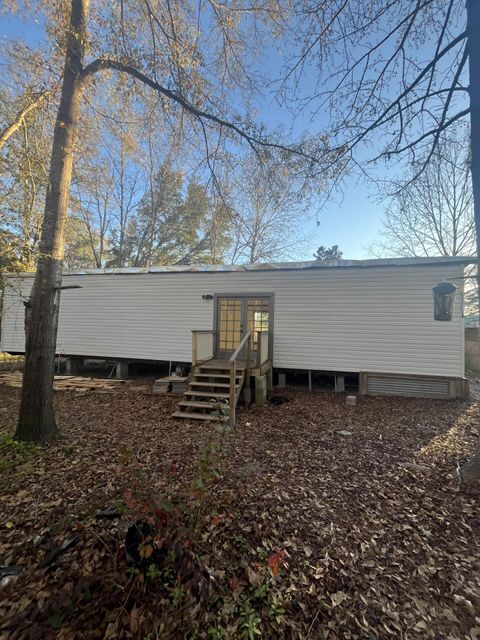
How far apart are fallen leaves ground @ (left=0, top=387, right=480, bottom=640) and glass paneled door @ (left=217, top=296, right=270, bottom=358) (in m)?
3.68

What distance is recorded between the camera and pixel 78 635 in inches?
54.1

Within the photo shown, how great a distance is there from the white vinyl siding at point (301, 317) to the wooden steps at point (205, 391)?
7.08ft

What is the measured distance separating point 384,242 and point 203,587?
59.6 ft

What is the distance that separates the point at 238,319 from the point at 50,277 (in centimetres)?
493

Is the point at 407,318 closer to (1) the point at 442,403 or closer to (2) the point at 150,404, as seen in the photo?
(1) the point at 442,403

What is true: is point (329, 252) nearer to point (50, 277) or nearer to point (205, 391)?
point (205, 391)

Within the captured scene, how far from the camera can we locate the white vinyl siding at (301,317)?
265 inches

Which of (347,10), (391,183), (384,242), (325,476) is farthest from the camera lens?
(384,242)

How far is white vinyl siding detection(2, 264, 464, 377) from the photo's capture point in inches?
265

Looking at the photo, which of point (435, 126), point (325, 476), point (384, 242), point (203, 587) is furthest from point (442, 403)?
point (384, 242)

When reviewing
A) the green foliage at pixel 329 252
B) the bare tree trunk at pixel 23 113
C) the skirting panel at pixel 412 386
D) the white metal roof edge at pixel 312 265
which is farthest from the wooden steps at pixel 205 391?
the green foliage at pixel 329 252

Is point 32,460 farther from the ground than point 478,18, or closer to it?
closer to it

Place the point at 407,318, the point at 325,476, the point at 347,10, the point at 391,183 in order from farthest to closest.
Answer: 1. the point at 407,318
2. the point at 391,183
3. the point at 347,10
4. the point at 325,476

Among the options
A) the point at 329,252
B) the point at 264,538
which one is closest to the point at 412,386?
the point at 264,538
